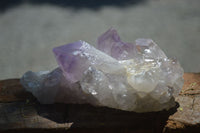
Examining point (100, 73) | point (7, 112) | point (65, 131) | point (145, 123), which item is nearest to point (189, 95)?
point (145, 123)

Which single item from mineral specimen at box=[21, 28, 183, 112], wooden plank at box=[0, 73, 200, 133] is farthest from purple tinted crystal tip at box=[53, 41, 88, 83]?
wooden plank at box=[0, 73, 200, 133]

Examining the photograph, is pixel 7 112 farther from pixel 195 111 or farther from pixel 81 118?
pixel 195 111

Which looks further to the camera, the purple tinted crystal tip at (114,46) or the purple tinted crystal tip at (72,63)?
the purple tinted crystal tip at (114,46)

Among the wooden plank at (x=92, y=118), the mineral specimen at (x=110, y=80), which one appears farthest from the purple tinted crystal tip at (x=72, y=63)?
the wooden plank at (x=92, y=118)

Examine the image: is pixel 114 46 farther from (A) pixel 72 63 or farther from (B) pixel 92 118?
(B) pixel 92 118

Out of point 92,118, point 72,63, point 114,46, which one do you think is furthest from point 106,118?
point 114,46

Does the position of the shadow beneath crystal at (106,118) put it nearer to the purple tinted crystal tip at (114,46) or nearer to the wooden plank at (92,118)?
the wooden plank at (92,118)
